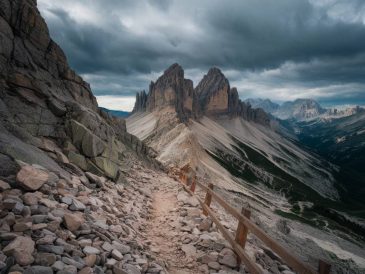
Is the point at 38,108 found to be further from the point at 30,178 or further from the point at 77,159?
the point at 30,178

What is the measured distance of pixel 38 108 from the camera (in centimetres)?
1736

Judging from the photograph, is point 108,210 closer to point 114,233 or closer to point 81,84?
point 114,233

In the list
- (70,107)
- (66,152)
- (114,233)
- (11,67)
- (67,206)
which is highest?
(11,67)

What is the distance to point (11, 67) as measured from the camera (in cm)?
1769

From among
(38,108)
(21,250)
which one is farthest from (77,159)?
(21,250)

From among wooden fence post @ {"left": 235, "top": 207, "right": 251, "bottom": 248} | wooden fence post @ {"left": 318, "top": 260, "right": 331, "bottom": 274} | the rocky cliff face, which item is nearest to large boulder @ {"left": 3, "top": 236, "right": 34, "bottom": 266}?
the rocky cliff face

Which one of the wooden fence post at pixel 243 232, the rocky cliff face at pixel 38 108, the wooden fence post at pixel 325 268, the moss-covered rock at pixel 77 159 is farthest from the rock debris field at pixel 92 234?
the wooden fence post at pixel 325 268

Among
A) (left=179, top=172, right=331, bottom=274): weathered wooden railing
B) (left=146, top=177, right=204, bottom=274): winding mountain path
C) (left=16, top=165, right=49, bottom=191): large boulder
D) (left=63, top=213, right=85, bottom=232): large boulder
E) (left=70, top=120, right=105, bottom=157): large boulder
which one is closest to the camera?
(left=179, top=172, right=331, bottom=274): weathered wooden railing

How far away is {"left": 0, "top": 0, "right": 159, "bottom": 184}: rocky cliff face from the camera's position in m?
14.5

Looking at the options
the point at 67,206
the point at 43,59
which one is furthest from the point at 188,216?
the point at 43,59

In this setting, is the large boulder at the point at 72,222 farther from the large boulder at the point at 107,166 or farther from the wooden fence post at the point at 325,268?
the large boulder at the point at 107,166

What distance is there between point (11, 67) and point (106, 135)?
7556 millimetres

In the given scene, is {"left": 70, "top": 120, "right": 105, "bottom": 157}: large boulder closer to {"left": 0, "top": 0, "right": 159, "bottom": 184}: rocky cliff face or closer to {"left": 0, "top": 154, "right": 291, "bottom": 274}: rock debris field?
{"left": 0, "top": 0, "right": 159, "bottom": 184}: rocky cliff face

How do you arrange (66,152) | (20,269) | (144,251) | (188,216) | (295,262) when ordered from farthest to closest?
(66,152)
(188,216)
(144,251)
(295,262)
(20,269)
